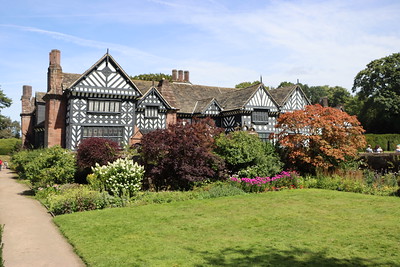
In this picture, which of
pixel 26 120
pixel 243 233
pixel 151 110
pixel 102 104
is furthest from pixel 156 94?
pixel 243 233

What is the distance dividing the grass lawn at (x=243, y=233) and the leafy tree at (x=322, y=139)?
15.5 feet

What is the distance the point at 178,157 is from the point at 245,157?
3747mm

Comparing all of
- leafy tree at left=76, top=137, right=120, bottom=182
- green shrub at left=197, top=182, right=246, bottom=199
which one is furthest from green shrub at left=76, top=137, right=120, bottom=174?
green shrub at left=197, top=182, right=246, bottom=199

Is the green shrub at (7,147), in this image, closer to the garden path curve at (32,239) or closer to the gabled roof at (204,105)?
the gabled roof at (204,105)

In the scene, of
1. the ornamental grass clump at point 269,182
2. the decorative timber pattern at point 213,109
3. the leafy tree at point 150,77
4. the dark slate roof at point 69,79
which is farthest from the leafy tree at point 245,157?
the leafy tree at point 150,77

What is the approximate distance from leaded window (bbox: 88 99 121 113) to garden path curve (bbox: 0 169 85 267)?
12645 mm

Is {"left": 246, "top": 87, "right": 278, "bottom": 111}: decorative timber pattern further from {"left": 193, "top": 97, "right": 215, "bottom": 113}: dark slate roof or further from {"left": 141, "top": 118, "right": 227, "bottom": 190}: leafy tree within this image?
{"left": 141, "top": 118, "right": 227, "bottom": 190}: leafy tree

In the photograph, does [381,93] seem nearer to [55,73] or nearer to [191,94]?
[191,94]

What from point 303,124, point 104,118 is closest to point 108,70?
point 104,118

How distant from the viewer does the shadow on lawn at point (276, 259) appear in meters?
6.62

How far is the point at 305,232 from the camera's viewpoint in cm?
881

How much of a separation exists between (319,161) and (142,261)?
43.5ft

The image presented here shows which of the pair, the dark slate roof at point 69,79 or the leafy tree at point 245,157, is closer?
the leafy tree at point 245,157

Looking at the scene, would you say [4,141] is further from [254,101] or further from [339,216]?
[339,216]
